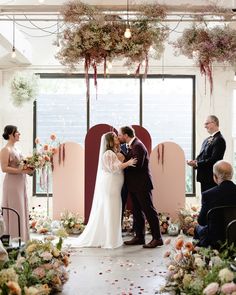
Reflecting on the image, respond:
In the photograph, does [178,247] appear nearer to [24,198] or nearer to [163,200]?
[24,198]

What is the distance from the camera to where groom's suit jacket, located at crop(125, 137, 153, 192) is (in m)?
6.92

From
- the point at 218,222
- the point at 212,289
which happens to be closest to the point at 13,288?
the point at 212,289

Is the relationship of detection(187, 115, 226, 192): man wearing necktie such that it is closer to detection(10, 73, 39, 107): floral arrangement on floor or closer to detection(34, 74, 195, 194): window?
A: detection(34, 74, 195, 194): window

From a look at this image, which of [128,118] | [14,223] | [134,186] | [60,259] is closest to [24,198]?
[14,223]

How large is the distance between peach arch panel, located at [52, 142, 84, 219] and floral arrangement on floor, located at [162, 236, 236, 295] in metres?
4.24

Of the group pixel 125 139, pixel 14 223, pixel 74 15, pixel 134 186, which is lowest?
pixel 14 223

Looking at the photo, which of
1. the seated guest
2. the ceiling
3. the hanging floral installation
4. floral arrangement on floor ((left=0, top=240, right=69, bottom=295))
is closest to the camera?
floral arrangement on floor ((left=0, top=240, right=69, bottom=295))

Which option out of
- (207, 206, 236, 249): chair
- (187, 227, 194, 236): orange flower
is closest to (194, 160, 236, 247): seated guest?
(207, 206, 236, 249): chair

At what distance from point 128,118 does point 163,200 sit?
2.18m

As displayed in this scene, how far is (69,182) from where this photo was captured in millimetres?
8570

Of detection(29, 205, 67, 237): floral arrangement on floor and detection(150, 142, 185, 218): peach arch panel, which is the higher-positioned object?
detection(150, 142, 185, 218): peach arch panel

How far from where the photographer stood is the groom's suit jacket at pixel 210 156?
6910mm

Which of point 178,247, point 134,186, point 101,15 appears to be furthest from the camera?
point 134,186

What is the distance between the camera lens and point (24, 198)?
6.49m
